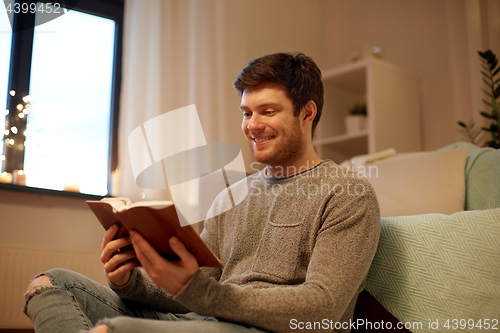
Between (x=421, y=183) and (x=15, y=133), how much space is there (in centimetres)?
189

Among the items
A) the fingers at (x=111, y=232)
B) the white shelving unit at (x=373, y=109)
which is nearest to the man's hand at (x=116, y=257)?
the fingers at (x=111, y=232)

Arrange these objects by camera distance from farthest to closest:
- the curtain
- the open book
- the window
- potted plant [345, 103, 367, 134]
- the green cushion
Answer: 1. potted plant [345, 103, 367, 134]
2. the curtain
3. the window
4. the green cushion
5. the open book

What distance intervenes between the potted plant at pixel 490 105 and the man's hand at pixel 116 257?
174cm

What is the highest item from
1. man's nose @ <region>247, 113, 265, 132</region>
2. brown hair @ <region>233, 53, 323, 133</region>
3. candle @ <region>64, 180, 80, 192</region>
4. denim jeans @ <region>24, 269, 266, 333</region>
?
brown hair @ <region>233, 53, 323, 133</region>

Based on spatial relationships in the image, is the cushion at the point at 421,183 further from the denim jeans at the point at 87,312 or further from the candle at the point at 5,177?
the candle at the point at 5,177

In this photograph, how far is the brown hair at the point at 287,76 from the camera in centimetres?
129

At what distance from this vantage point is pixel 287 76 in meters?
1.30

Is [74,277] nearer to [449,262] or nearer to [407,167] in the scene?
Result: [449,262]

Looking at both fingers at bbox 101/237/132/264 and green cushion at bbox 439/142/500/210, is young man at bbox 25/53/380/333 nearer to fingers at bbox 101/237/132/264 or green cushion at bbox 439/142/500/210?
fingers at bbox 101/237/132/264

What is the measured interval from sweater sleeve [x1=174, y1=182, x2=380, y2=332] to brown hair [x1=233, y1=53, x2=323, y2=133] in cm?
42

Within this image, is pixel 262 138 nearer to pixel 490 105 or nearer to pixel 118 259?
pixel 118 259

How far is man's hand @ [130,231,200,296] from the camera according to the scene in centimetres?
84

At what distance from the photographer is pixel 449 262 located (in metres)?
1.05

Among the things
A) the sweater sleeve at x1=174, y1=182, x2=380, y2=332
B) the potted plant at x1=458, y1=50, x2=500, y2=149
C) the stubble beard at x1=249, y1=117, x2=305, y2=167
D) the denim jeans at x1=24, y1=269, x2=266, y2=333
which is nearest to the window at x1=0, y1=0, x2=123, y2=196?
the denim jeans at x1=24, y1=269, x2=266, y2=333
